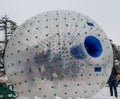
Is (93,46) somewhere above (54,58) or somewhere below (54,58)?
above

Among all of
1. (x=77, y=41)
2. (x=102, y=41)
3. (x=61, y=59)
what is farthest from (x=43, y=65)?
(x=102, y=41)

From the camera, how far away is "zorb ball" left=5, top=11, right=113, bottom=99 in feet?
25.1

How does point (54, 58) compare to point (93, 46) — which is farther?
point (93, 46)

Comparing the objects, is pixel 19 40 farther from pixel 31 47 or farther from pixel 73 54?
pixel 73 54

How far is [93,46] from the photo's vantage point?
27.6ft

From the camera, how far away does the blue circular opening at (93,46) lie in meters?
8.18

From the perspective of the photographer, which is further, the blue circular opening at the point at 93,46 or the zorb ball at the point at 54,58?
the blue circular opening at the point at 93,46

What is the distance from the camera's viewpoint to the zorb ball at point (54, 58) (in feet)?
25.1

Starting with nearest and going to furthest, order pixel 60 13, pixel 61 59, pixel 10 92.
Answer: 1. pixel 61 59
2. pixel 60 13
3. pixel 10 92

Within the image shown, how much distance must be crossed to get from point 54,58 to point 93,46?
3.81 feet

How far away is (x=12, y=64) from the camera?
800 cm

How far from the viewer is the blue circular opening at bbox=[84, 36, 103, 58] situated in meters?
8.18

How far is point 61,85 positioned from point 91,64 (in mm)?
813

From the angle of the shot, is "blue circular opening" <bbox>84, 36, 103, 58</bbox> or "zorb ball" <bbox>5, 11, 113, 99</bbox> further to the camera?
"blue circular opening" <bbox>84, 36, 103, 58</bbox>
